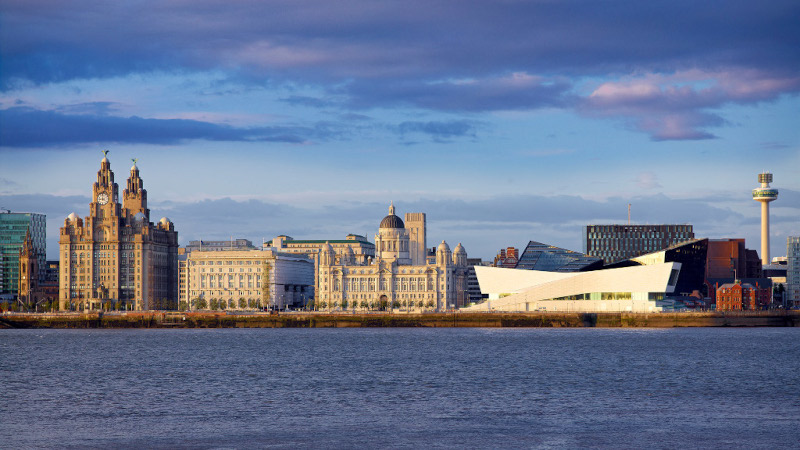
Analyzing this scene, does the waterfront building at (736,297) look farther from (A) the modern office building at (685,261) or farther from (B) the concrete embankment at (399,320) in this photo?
(B) the concrete embankment at (399,320)

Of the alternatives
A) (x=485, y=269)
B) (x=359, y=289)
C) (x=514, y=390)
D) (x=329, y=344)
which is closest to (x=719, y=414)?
(x=514, y=390)

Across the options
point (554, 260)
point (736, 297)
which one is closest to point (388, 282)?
point (554, 260)

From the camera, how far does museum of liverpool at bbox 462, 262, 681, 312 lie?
150750 mm

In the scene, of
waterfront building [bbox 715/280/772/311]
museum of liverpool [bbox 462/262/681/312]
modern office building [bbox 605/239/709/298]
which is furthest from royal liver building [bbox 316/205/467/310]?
waterfront building [bbox 715/280/772/311]

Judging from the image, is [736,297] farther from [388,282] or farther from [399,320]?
[399,320]

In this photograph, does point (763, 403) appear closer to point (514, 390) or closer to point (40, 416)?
point (514, 390)

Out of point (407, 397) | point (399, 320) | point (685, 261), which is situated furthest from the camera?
point (685, 261)

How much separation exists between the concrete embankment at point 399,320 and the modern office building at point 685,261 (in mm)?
20059

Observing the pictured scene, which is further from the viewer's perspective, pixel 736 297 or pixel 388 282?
pixel 388 282

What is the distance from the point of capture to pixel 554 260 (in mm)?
176875

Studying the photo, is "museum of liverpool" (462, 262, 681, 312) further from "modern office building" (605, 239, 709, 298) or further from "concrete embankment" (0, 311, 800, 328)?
"concrete embankment" (0, 311, 800, 328)

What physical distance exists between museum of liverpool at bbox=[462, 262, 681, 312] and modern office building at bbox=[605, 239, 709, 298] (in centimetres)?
374

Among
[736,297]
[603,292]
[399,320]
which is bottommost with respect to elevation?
[399,320]

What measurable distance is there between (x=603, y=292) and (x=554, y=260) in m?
24.9
